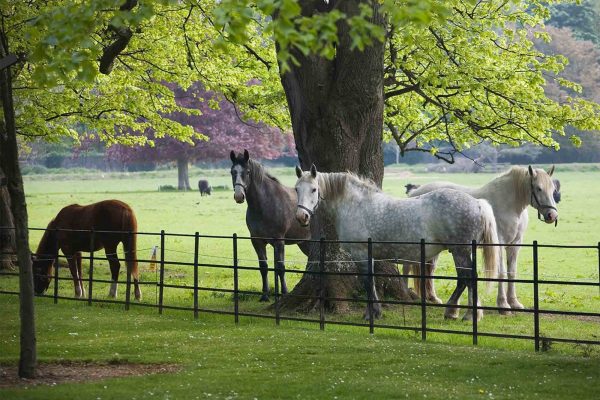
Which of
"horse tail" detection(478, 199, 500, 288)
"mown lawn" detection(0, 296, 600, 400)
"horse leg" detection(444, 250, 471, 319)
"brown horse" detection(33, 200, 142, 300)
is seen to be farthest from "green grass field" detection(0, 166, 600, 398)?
"horse tail" detection(478, 199, 500, 288)

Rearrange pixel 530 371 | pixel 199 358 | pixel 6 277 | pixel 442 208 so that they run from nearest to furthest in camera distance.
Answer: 1. pixel 530 371
2. pixel 199 358
3. pixel 442 208
4. pixel 6 277

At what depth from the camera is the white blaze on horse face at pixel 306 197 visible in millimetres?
14070

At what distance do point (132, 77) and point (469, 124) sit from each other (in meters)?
8.48

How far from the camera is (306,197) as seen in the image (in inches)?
557

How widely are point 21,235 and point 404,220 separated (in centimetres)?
651

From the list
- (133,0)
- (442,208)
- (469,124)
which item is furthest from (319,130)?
(469,124)

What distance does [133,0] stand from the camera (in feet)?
49.6

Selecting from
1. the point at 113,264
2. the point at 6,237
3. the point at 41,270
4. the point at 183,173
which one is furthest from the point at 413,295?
the point at 183,173

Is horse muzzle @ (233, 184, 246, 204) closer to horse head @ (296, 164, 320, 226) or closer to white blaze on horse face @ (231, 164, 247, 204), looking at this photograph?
white blaze on horse face @ (231, 164, 247, 204)

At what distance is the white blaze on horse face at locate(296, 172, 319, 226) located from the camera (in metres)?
14.1

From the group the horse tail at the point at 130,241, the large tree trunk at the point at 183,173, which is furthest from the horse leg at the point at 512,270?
the large tree trunk at the point at 183,173

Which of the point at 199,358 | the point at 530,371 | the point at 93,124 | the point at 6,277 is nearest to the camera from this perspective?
the point at 530,371

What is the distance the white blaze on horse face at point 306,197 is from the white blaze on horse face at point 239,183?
10.4 ft

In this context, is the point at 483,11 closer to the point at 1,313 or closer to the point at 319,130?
the point at 319,130
